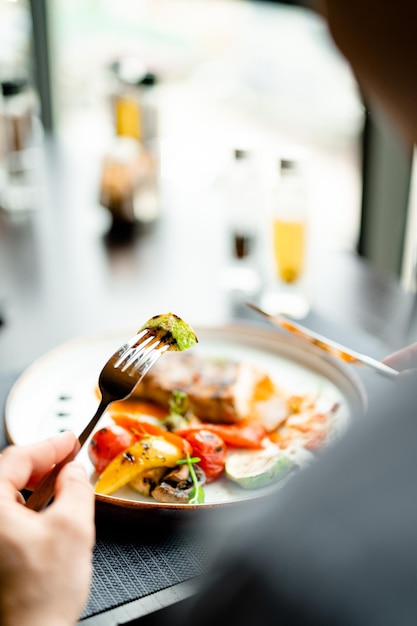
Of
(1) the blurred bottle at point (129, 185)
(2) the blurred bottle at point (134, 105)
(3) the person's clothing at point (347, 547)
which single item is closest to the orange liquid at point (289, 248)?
(1) the blurred bottle at point (129, 185)

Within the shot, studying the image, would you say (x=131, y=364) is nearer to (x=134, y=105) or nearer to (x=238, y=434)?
(x=238, y=434)

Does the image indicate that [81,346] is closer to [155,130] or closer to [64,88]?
[155,130]

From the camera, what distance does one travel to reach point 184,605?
835mm

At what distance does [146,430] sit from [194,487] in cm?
13

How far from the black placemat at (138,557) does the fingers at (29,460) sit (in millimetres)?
132

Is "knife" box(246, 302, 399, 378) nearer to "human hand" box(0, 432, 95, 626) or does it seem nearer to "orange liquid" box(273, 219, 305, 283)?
"orange liquid" box(273, 219, 305, 283)

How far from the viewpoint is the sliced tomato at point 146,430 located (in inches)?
39.6

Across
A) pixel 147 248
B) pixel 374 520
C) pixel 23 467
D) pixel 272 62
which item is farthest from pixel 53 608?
pixel 272 62

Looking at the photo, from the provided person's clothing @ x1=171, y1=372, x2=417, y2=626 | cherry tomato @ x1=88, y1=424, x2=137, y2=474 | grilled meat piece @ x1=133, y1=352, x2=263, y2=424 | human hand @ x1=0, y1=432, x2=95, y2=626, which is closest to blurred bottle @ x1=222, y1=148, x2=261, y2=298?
grilled meat piece @ x1=133, y1=352, x2=263, y2=424

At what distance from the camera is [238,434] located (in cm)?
108

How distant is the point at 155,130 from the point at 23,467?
136cm

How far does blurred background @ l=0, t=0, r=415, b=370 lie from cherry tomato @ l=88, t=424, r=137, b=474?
0.44 m

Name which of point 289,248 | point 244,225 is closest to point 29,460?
point 289,248

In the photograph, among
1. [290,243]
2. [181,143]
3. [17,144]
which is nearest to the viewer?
[290,243]
